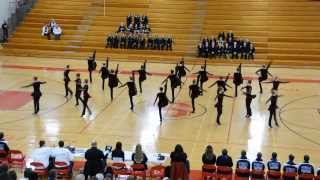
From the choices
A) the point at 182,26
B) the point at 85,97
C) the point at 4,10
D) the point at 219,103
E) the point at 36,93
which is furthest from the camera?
the point at 4,10

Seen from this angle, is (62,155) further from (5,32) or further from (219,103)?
(5,32)

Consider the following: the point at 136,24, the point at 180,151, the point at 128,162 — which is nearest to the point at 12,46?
the point at 136,24

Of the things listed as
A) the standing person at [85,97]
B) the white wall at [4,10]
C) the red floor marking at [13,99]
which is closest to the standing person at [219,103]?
the standing person at [85,97]

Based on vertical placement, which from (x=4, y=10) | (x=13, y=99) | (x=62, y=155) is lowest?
(x=62, y=155)

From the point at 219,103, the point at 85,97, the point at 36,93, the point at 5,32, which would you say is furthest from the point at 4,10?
the point at 219,103

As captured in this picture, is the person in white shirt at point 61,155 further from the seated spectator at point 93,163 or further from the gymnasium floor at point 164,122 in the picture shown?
the gymnasium floor at point 164,122

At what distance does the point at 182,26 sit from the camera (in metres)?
36.9

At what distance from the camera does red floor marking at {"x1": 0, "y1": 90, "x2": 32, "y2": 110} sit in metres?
23.1

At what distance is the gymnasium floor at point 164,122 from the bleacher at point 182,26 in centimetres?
680

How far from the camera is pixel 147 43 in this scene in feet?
116

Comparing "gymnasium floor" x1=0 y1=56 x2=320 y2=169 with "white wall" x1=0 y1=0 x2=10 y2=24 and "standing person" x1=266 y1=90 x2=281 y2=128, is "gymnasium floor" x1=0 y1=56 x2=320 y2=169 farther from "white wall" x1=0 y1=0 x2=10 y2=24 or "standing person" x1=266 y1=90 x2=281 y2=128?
"white wall" x1=0 y1=0 x2=10 y2=24

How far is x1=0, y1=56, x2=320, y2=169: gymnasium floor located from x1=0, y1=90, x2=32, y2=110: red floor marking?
0.14 feet

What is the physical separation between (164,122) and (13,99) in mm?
7380

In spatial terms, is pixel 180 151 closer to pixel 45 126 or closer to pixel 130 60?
pixel 45 126
